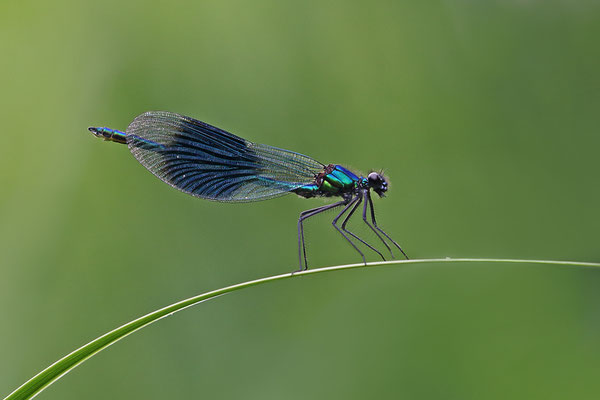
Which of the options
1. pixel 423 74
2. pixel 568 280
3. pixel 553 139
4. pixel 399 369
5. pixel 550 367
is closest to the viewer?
pixel 550 367

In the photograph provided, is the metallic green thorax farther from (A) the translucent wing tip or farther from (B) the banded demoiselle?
(A) the translucent wing tip

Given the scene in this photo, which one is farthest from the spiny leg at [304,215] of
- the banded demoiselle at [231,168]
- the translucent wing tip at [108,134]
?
the translucent wing tip at [108,134]

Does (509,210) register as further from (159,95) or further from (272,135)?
(159,95)

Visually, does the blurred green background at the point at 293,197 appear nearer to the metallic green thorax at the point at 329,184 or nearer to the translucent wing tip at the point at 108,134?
the metallic green thorax at the point at 329,184

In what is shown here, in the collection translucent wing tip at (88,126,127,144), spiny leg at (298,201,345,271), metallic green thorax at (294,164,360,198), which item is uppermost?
translucent wing tip at (88,126,127,144)

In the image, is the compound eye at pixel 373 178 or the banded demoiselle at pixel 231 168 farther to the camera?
the compound eye at pixel 373 178

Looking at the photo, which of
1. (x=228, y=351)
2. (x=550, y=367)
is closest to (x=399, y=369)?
(x=550, y=367)

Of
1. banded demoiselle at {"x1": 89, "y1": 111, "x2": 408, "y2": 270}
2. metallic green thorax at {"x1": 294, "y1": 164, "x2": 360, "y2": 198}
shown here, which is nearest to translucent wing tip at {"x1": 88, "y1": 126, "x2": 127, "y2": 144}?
banded demoiselle at {"x1": 89, "y1": 111, "x2": 408, "y2": 270}
